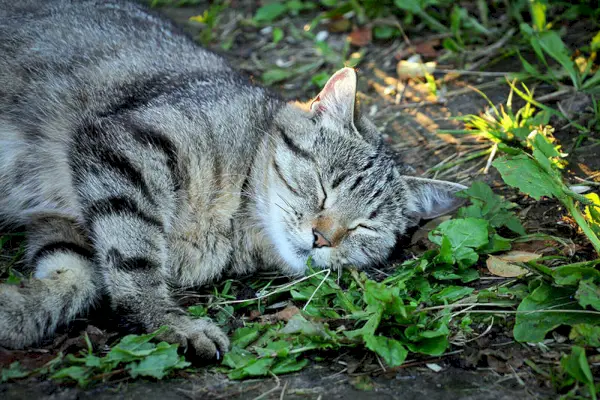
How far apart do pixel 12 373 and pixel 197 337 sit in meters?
0.77

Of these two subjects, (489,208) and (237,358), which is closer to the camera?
(237,358)

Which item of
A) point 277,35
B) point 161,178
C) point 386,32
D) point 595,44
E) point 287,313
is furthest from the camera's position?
point 277,35

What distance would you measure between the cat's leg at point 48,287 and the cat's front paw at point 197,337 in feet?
1.73

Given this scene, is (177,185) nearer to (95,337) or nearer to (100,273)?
(100,273)

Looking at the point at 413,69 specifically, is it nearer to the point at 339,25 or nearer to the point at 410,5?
the point at 410,5

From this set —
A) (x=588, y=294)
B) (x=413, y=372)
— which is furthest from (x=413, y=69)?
(x=413, y=372)

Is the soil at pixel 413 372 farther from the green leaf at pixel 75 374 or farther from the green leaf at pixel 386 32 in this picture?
the green leaf at pixel 386 32

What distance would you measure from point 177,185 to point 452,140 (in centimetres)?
223

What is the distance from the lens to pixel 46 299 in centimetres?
306

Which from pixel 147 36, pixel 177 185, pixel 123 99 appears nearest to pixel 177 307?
pixel 177 185

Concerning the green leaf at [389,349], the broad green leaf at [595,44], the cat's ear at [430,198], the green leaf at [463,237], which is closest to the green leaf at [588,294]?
the green leaf at [463,237]

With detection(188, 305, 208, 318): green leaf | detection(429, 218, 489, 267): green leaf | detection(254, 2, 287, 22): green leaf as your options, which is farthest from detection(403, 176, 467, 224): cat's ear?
detection(254, 2, 287, 22): green leaf

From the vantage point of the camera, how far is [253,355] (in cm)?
294

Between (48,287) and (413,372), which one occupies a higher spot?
(48,287)
